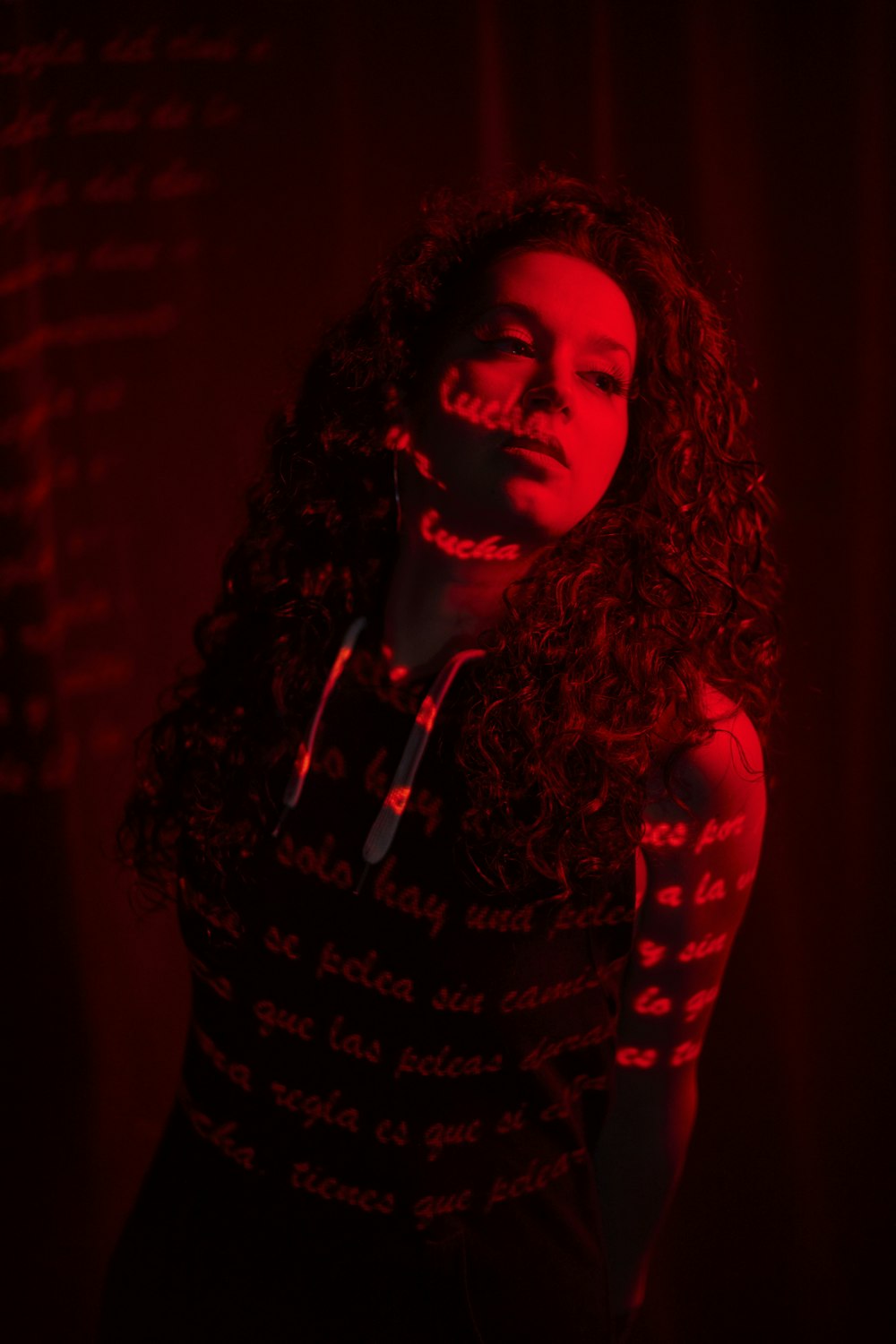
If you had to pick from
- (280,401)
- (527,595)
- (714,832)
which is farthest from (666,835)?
(280,401)

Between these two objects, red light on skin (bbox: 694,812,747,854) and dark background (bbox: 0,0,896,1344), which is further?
dark background (bbox: 0,0,896,1344)

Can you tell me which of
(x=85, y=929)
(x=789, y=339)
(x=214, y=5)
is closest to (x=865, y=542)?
(x=789, y=339)

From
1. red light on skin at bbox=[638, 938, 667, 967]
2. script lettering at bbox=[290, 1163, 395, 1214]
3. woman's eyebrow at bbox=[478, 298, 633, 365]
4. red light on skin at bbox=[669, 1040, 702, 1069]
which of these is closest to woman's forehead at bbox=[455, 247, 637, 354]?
woman's eyebrow at bbox=[478, 298, 633, 365]

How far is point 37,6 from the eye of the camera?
140cm

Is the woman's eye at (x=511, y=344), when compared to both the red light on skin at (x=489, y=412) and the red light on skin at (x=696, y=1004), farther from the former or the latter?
the red light on skin at (x=696, y=1004)

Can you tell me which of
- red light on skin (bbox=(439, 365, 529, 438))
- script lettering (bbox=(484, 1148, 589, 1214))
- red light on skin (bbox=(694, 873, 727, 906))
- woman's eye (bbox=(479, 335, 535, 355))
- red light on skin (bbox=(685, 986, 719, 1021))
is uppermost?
woman's eye (bbox=(479, 335, 535, 355))

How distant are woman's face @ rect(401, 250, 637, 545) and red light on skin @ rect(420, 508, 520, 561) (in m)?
0.01

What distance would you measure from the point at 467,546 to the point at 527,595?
7cm

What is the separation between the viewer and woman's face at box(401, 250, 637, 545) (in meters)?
0.82

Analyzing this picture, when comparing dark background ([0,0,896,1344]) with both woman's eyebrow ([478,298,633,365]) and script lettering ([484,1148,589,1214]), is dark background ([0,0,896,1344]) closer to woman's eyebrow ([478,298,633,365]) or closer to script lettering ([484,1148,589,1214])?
woman's eyebrow ([478,298,633,365])

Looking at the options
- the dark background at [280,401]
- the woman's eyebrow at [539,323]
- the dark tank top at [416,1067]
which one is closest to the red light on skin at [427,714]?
the dark tank top at [416,1067]

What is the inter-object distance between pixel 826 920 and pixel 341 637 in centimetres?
104

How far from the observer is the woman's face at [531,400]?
2.68ft

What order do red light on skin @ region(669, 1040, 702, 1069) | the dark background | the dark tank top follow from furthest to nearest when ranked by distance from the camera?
the dark background → red light on skin @ region(669, 1040, 702, 1069) → the dark tank top
